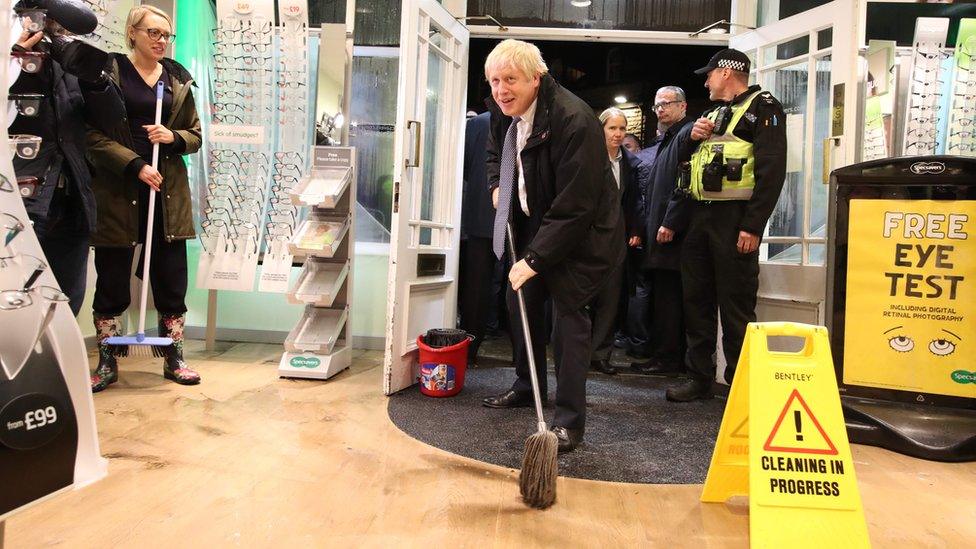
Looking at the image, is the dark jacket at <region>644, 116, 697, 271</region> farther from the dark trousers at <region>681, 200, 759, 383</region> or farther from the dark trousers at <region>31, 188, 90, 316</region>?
the dark trousers at <region>31, 188, 90, 316</region>

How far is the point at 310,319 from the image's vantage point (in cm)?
316

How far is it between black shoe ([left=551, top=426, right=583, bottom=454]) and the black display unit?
1.07m

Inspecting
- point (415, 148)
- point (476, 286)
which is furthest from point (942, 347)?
point (415, 148)

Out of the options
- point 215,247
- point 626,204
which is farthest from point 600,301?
point 215,247

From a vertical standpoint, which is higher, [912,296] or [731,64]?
[731,64]

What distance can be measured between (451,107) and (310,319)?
1.31m

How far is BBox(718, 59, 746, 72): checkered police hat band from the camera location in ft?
8.93

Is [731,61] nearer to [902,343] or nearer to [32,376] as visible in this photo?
[902,343]

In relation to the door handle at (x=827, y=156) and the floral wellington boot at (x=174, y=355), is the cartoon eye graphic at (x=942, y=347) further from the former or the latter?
the floral wellington boot at (x=174, y=355)

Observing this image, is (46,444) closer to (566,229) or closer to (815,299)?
(566,229)

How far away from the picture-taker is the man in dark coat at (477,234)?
10.9 ft

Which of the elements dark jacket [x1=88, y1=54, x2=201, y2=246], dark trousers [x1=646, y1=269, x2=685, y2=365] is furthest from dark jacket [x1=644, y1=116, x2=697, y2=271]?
dark jacket [x1=88, y1=54, x2=201, y2=246]

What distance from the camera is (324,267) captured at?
10.5 feet

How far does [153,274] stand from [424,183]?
130 centimetres
